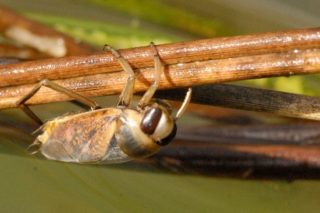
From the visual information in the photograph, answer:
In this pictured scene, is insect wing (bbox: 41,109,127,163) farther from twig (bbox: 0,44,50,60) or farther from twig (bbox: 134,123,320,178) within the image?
twig (bbox: 0,44,50,60)

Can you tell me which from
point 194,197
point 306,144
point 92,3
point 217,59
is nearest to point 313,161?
point 306,144

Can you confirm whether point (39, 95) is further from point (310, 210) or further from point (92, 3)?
point (92, 3)

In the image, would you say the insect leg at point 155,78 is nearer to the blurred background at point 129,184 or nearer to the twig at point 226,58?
the twig at point 226,58

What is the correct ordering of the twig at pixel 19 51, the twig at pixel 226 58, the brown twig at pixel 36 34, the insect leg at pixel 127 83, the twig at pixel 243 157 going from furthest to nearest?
the twig at pixel 19 51
the brown twig at pixel 36 34
the twig at pixel 243 157
the insect leg at pixel 127 83
the twig at pixel 226 58

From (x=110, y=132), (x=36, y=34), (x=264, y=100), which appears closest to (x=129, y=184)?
(x=110, y=132)

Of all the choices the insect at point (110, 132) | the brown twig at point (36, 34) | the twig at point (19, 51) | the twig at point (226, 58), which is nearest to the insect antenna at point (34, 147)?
the insect at point (110, 132)

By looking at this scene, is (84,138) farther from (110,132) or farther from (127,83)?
(127,83)

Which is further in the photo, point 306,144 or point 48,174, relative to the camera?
point 306,144
